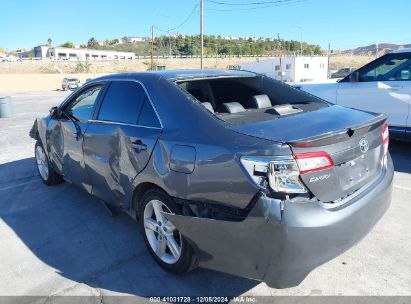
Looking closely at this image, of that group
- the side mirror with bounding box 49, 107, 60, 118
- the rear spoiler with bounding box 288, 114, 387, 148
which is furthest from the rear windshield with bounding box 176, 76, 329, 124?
the side mirror with bounding box 49, 107, 60, 118

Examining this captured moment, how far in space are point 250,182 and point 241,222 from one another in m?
0.27

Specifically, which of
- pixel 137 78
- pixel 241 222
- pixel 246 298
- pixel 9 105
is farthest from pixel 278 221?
pixel 9 105

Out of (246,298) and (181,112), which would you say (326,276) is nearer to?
(246,298)

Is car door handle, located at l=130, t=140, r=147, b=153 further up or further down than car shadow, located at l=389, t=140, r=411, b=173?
further up

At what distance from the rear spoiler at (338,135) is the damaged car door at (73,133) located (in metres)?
2.51

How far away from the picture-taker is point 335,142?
8.20 feet

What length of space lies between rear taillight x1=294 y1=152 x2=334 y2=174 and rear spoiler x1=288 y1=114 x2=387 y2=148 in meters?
0.06

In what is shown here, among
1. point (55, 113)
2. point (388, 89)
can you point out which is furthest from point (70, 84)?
point (388, 89)

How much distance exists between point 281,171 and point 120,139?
1.73m

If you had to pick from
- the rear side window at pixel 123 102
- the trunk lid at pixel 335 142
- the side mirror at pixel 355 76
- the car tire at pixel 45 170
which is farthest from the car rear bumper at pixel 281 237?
the side mirror at pixel 355 76

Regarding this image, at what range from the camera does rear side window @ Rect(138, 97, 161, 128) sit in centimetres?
312

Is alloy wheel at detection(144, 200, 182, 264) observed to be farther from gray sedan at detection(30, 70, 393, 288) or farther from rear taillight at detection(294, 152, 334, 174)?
rear taillight at detection(294, 152, 334, 174)

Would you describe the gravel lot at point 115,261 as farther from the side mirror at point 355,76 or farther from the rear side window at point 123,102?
the side mirror at point 355,76

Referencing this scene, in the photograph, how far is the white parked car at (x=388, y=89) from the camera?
6.16 meters
